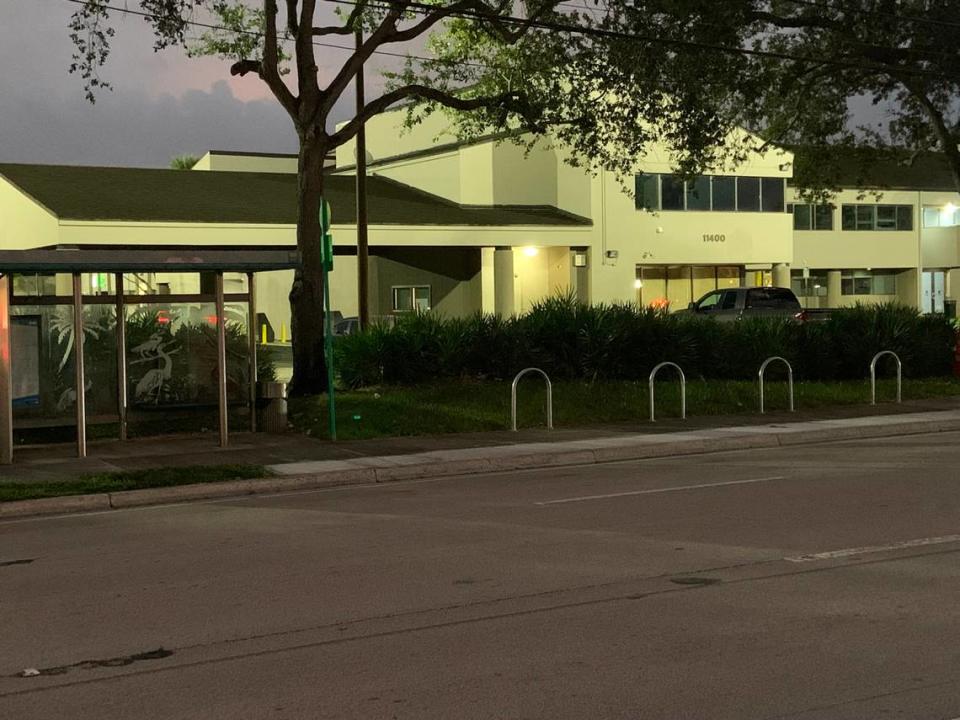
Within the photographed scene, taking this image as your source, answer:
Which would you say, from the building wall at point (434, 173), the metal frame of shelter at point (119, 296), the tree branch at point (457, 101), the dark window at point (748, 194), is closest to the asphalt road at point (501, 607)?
the metal frame of shelter at point (119, 296)

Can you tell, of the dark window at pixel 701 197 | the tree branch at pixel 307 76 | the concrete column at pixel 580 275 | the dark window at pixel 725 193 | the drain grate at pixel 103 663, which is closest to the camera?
the drain grate at pixel 103 663

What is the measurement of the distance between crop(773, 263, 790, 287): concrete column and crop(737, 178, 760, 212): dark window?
327 centimetres

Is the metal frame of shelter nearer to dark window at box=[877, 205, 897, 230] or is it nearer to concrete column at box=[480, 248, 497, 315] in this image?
concrete column at box=[480, 248, 497, 315]

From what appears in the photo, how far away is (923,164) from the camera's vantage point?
228ft

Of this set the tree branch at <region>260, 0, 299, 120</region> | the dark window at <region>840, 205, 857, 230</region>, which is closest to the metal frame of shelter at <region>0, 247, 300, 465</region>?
the tree branch at <region>260, 0, 299, 120</region>

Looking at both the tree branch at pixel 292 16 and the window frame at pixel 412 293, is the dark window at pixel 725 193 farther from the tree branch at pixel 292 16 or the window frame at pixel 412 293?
the tree branch at pixel 292 16

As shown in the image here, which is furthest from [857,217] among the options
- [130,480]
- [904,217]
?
[130,480]

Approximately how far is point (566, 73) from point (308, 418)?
8.84 m

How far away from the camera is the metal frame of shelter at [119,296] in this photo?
15.2 meters

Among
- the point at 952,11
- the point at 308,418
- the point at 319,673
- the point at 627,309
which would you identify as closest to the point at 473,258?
the point at 952,11

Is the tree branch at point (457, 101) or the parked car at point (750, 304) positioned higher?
the tree branch at point (457, 101)

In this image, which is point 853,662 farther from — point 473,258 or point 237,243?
point 473,258

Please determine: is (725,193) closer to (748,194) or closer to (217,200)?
(748,194)

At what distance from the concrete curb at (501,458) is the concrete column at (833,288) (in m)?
43.9
